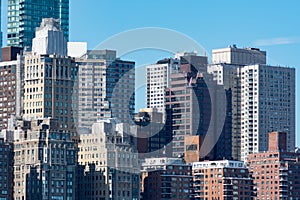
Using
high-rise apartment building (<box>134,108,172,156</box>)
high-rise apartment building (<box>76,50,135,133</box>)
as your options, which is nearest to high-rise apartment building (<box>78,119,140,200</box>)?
high-rise apartment building (<box>134,108,172,156</box>)

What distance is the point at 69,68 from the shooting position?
579 ft

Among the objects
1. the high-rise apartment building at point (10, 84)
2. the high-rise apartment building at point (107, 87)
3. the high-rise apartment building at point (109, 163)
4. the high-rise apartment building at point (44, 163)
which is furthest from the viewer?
the high-rise apartment building at point (107, 87)

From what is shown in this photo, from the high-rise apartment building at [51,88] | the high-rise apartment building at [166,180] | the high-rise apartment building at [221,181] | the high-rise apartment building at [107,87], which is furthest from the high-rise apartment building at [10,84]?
the high-rise apartment building at [221,181]

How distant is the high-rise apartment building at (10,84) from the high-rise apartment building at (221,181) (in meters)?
20.2

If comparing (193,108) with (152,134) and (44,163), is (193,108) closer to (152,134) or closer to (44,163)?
(152,134)

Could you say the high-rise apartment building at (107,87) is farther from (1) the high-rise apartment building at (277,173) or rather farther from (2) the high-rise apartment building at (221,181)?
(1) the high-rise apartment building at (277,173)

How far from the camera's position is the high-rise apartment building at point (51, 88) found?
570 ft

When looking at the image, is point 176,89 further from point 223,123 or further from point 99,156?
point 99,156

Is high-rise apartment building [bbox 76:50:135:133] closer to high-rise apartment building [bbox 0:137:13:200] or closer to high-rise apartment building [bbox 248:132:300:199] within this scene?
high-rise apartment building [bbox 248:132:300:199]

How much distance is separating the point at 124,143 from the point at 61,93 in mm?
10283

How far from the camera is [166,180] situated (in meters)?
174

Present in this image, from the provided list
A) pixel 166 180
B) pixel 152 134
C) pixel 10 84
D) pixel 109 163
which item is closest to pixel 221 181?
pixel 166 180

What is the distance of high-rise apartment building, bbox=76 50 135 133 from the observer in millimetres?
184500

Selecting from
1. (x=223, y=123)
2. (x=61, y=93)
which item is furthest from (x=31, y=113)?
(x=223, y=123)
